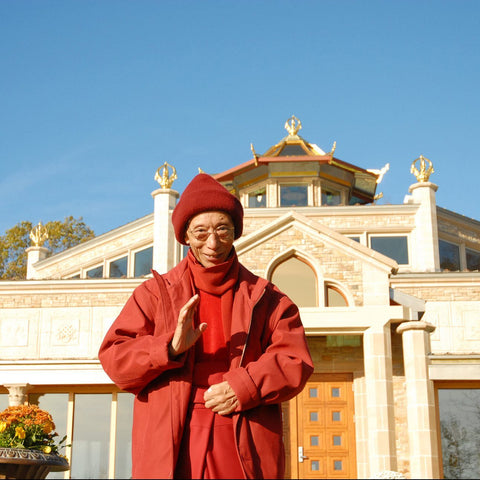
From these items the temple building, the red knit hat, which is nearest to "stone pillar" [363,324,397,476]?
the temple building

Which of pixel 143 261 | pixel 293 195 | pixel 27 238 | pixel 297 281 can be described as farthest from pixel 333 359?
pixel 27 238

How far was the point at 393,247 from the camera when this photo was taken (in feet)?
87.0

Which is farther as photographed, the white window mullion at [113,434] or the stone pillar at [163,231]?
the stone pillar at [163,231]

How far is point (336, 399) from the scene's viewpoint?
1783 centimetres

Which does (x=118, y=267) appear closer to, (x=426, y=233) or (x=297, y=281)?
(x=426, y=233)

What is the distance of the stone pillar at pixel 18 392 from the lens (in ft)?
59.2

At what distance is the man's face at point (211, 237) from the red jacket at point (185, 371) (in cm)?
14

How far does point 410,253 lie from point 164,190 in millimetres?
9033

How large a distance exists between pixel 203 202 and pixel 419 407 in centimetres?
1356

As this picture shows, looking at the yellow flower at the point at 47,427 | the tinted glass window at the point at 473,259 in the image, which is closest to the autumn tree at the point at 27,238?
the tinted glass window at the point at 473,259

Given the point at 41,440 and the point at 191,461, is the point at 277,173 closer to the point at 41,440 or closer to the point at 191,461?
the point at 41,440

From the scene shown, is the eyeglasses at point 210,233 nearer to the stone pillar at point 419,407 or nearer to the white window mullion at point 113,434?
the stone pillar at point 419,407

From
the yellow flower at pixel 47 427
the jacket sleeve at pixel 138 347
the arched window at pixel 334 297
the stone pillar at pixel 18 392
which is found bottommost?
the yellow flower at pixel 47 427

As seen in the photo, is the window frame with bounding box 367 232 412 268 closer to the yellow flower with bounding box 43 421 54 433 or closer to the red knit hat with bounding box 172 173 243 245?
the yellow flower with bounding box 43 421 54 433
